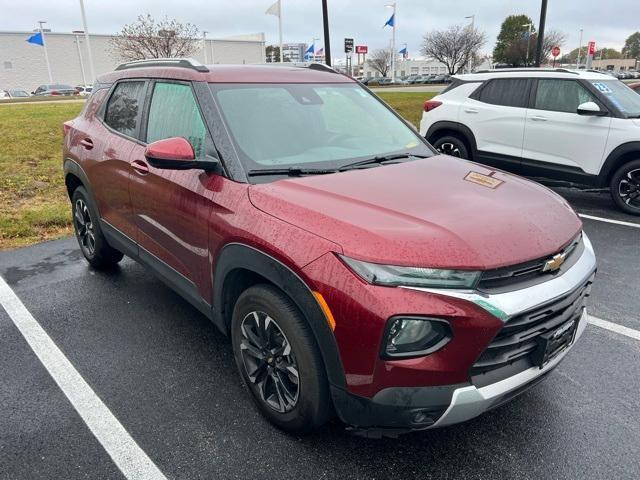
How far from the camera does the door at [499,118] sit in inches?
292

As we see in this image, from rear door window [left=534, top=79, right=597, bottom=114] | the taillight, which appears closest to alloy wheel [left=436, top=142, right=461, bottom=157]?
the taillight

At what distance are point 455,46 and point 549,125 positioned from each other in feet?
181

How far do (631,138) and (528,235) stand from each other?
526cm

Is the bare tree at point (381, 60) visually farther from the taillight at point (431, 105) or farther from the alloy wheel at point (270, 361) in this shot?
the alloy wheel at point (270, 361)

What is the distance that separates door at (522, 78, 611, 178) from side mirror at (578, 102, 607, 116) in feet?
0.41

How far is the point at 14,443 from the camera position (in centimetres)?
258

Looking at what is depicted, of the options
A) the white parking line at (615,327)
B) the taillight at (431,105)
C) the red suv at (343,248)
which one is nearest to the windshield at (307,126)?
the red suv at (343,248)

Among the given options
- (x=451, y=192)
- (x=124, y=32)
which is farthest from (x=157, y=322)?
(x=124, y=32)

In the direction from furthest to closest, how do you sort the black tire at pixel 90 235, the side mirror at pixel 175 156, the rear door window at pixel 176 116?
the black tire at pixel 90 235 < the rear door window at pixel 176 116 < the side mirror at pixel 175 156

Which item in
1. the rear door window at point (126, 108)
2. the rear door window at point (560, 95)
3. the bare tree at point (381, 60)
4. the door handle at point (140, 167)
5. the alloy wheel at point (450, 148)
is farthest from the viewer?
the bare tree at point (381, 60)

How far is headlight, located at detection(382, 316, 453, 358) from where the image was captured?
77.5 inches

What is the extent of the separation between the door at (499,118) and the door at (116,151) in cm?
552

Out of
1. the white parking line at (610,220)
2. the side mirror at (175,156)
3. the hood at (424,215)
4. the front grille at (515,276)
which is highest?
the side mirror at (175,156)

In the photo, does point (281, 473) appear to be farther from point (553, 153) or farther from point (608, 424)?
point (553, 153)
